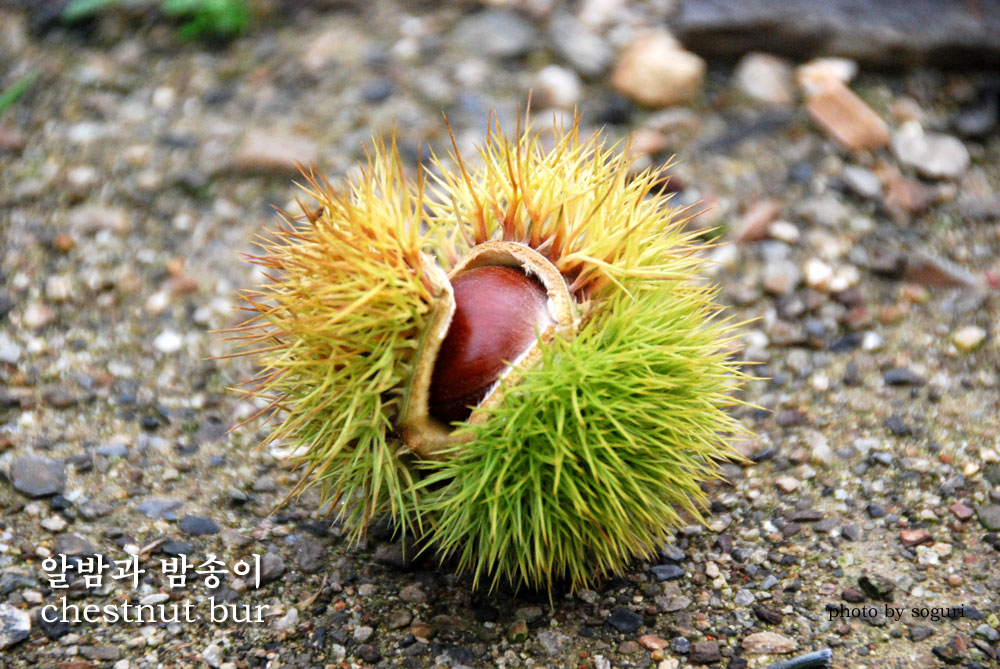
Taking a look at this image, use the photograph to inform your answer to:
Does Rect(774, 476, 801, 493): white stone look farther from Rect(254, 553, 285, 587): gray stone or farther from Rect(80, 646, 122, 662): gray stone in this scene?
Rect(80, 646, 122, 662): gray stone

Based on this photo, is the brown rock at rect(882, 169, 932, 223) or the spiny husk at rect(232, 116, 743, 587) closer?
the spiny husk at rect(232, 116, 743, 587)

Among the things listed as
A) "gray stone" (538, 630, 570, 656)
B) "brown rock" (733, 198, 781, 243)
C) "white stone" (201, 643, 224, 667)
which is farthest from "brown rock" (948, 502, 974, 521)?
"white stone" (201, 643, 224, 667)

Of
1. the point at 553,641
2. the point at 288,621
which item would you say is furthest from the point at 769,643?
the point at 288,621

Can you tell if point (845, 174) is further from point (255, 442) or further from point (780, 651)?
point (255, 442)

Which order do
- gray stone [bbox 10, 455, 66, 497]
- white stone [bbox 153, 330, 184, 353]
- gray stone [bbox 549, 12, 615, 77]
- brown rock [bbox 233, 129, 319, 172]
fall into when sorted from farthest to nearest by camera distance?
gray stone [bbox 549, 12, 615, 77], brown rock [bbox 233, 129, 319, 172], white stone [bbox 153, 330, 184, 353], gray stone [bbox 10, 455, 66, 497]

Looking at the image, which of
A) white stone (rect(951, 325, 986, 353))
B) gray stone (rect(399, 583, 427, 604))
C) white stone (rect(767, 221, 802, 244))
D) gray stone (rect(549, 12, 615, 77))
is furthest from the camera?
Answer: gray stone (rect(549, 12, 615, 77))

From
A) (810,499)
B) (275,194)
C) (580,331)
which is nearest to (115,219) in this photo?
(275,194)

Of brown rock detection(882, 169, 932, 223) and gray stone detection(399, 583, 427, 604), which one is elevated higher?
brown rock detection(882, 169, 932, 223)

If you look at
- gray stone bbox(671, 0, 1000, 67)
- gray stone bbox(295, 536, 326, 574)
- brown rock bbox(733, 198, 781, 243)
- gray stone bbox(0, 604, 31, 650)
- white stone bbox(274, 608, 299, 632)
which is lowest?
gray stone bbox(0, 604, 31, 650)
